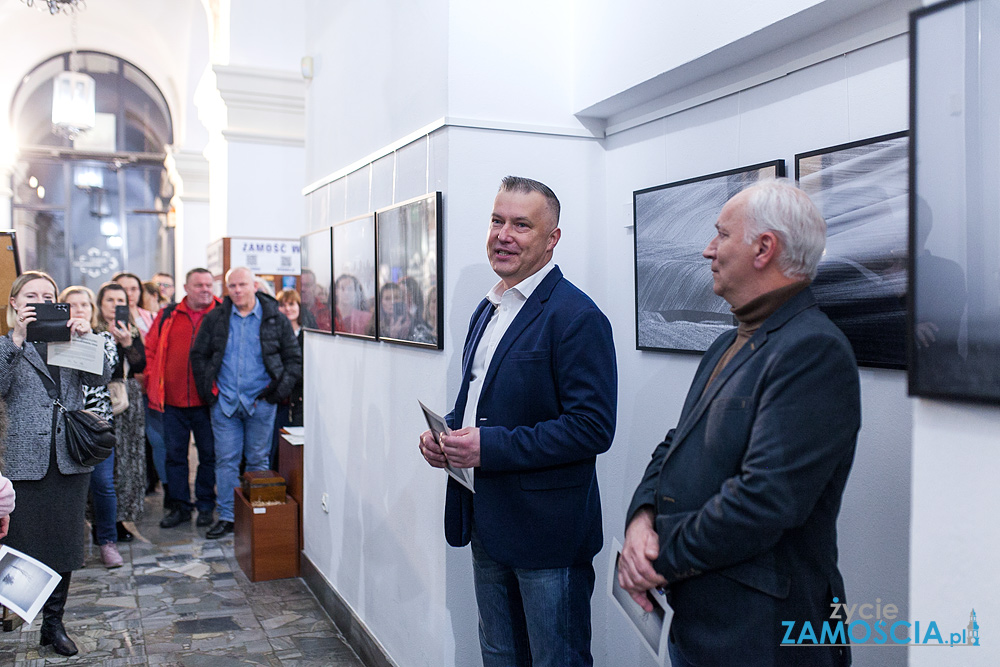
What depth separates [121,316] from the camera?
18.2 ft

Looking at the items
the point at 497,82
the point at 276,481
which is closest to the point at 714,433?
the point at 497,82

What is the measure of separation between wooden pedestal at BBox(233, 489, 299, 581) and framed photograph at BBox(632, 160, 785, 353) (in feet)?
9.39

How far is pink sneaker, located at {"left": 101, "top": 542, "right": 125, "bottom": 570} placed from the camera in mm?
5109

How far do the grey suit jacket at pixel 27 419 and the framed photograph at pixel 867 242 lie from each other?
10.5 feet

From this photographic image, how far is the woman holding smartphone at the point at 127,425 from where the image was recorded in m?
5.64

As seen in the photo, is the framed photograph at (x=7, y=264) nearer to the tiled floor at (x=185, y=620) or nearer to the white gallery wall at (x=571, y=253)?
the tiled floor at (x=185, y=620)

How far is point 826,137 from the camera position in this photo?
218 centimetres

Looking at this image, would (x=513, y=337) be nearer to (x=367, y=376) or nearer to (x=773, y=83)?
(x=773, y=83)

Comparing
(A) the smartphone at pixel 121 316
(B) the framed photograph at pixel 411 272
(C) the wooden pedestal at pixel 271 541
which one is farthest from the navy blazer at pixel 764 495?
(A) the smartphone at pixel 121 316

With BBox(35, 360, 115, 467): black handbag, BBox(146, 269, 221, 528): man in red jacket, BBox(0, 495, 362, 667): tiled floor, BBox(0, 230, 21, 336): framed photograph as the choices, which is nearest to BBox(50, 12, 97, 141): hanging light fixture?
BBox(146, 269, 221, 528): man in red jacket

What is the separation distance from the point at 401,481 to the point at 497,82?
1.59 metres

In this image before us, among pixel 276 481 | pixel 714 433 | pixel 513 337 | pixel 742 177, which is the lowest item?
pixel 276 481

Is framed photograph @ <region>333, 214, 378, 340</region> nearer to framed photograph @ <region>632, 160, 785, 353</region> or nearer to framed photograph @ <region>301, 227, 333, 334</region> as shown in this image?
framed photograph @ <region>301, 227, 333, 334</region>

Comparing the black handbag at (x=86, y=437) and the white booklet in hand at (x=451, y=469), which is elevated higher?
the white booklet in hand at (x=451, y=469)
